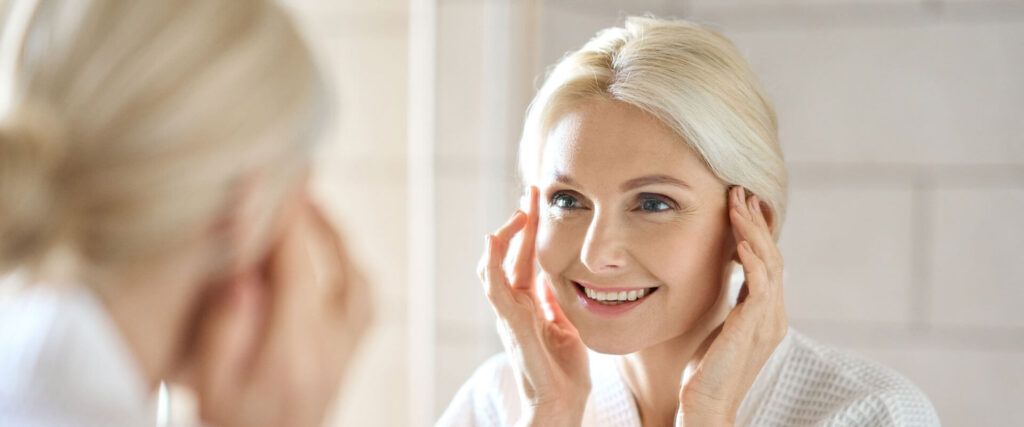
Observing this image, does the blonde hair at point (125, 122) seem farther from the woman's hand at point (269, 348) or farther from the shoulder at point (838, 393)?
the shoulder at point (838, 393)

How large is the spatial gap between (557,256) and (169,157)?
0.72 meters

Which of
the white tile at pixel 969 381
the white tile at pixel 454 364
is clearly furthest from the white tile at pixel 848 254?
the white tile at pixel 454 364

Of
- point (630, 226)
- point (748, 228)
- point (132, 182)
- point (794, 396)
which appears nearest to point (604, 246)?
point (630, 226)

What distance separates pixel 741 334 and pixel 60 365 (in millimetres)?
846

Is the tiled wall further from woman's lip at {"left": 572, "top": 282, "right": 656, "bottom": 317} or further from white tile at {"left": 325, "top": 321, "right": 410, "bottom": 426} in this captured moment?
woman's lip at {"left": 572, "top": 282, "right": 656, "bottom": 317}

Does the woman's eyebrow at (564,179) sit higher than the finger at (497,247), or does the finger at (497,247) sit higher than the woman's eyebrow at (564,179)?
the woman's eyebrow at (564,179)

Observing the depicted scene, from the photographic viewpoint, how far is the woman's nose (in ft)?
4.48

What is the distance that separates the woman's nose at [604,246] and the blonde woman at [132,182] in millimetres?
508

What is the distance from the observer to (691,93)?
1346mm

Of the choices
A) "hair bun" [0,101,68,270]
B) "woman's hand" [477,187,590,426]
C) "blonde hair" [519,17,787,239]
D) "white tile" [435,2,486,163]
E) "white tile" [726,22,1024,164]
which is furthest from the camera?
"white tile" [435,2,486,163]

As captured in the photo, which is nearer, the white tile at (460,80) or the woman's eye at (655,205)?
the woman's eye at (655,205)

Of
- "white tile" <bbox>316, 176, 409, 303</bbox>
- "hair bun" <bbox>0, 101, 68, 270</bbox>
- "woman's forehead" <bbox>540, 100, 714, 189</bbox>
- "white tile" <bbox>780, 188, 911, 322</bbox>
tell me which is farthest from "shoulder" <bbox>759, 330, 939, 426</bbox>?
"white tile" <bbox>316, 176, 409, 303</bbox>

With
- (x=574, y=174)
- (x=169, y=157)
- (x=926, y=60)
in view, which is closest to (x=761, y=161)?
(x=574, y=174)

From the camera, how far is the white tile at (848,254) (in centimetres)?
230
